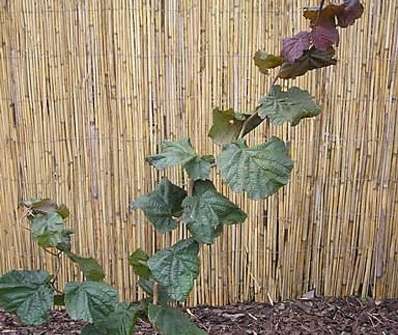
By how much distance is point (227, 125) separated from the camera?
142 cm

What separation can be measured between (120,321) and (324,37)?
824 millimetres

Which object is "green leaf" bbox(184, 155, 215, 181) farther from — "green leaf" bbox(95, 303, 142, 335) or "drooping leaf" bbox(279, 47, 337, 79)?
"green leaf" bbox(95, 303, 142, 335)

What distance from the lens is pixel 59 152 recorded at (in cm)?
206

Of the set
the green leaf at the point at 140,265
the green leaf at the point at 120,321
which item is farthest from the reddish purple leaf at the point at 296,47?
the green leaf at the point at 120,321

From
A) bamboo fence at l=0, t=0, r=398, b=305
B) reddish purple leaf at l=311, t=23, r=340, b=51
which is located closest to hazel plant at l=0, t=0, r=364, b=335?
reddish purple leaf at l=311, t=23, r=340, b=51

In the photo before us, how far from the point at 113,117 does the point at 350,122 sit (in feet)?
2.50

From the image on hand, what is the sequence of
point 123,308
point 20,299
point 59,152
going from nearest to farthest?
point 20,299 → point 123,308 → point 59,152

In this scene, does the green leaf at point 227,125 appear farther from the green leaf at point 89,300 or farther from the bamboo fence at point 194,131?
the bamboo fence at point 194,131

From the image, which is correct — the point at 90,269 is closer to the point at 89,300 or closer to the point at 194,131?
the point at 89,300

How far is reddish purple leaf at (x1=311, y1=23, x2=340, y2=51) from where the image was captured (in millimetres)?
1262

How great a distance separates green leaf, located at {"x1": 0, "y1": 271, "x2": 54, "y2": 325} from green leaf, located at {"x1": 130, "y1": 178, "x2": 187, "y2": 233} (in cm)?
29

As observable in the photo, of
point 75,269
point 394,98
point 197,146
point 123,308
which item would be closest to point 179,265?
point 123,308

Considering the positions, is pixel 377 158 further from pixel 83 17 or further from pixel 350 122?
pixel 83 17

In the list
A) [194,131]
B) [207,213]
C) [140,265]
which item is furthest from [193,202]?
[194,131]
